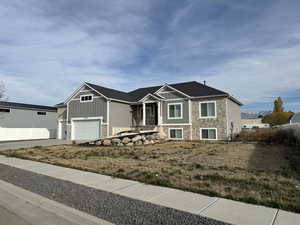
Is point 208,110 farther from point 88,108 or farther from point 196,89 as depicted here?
point 88,108

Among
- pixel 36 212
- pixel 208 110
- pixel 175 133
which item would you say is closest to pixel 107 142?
pixel 175 133

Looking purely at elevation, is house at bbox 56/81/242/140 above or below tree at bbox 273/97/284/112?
below

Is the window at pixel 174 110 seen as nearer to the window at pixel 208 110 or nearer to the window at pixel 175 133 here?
the window at pixel 175 133

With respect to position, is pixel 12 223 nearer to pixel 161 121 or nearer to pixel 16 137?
pixel 161 121

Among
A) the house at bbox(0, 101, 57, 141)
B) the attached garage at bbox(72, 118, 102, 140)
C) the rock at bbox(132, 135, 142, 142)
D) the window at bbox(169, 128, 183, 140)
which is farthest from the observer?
the house at bbox(0, 101, 57, 141)

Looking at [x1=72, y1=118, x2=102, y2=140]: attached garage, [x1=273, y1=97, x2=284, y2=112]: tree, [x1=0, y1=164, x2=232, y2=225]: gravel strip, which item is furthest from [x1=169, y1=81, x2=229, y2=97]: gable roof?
[x1=273, y1=97, x2=284, y2=112]: tree

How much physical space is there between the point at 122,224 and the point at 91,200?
141 centimetres

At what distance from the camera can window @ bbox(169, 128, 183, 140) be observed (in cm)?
2000

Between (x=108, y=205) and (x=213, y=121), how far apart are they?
16.1 meters

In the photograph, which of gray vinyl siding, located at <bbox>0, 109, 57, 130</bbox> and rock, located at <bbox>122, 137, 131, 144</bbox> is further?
gray vinyl siding, located at <bbox>0, 109, 57, 130</bbox>

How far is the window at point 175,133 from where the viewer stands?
20.0 metres

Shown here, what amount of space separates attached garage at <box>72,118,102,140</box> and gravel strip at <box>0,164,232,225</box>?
15.1 m

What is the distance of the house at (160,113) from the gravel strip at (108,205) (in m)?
14.7

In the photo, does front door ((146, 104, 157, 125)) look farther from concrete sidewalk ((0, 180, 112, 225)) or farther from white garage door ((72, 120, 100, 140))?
concrete sidewalk ((0, 180, 112, 225))
